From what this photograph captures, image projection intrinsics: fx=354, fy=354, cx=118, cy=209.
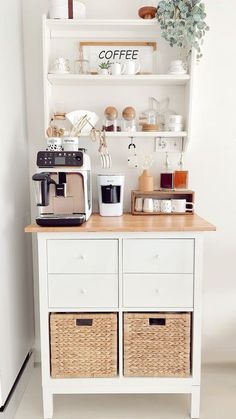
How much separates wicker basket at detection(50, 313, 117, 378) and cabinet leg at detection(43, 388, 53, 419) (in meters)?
0.10

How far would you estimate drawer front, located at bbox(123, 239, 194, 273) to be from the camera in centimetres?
165

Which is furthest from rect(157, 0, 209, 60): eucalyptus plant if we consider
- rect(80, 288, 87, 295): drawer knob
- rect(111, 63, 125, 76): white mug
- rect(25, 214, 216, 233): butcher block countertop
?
rect(80, 288, 87, 295): drawer knob

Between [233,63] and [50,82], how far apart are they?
1.08m

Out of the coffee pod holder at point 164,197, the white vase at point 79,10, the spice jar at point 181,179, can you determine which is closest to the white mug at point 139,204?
the coffee pod holder at point 164,197

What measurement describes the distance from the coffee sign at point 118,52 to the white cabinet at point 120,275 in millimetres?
1053

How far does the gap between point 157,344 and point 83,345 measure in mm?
362

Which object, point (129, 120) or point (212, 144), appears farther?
point (212, 144)

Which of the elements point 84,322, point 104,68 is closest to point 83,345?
point 84,322

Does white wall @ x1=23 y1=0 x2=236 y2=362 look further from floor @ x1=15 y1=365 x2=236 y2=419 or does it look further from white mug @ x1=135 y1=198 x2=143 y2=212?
floor @ x1=15 y1=365 x2=236 y2=419

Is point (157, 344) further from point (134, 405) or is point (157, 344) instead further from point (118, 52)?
point (118, 52)

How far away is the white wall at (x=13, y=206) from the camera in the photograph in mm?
1709

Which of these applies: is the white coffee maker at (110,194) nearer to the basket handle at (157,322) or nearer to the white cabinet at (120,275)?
the white cabinet at (120,275)

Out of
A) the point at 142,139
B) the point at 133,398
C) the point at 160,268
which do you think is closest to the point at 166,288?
the point at 160,268

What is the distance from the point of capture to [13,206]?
1864 mm
